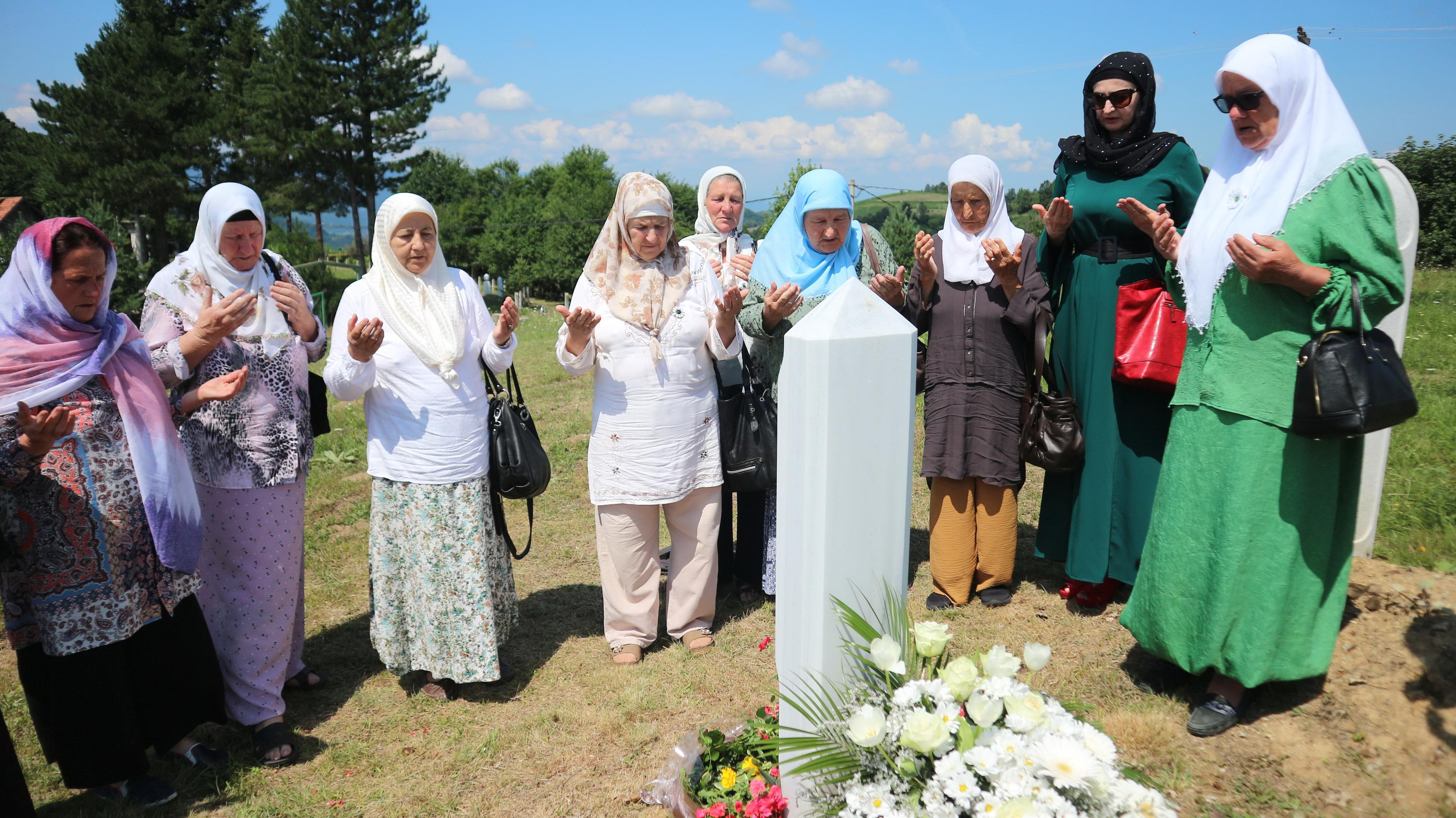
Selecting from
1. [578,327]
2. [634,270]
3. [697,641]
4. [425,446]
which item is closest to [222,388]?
[425,446]

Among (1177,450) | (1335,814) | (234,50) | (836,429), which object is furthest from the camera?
(234,50)

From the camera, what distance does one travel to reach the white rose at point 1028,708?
6.19 ft

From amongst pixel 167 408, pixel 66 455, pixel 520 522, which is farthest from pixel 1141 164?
pixel 520 522

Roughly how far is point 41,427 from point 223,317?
65 cm

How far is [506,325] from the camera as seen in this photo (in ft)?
11.7

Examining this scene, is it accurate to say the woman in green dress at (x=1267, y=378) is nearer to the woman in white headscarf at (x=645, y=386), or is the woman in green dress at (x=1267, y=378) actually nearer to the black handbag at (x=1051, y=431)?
the black handbag at (x=1051, y=431)

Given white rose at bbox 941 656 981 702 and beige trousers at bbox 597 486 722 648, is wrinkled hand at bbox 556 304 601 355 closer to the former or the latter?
beige trousers at bbox 597 486 722 648

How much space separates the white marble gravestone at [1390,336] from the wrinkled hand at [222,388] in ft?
13.2

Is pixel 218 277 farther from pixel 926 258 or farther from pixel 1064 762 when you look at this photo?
pixel 1064 762

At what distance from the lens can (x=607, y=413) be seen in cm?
376

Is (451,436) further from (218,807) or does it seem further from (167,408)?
(218,807)

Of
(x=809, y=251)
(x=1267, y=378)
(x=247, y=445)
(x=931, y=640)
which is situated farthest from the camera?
(x=809, y=251)

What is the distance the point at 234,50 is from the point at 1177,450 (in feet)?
114

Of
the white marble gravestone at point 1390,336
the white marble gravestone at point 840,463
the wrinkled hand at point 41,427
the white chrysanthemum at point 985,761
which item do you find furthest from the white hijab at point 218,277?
the white marble gravestone at point 1390,336
